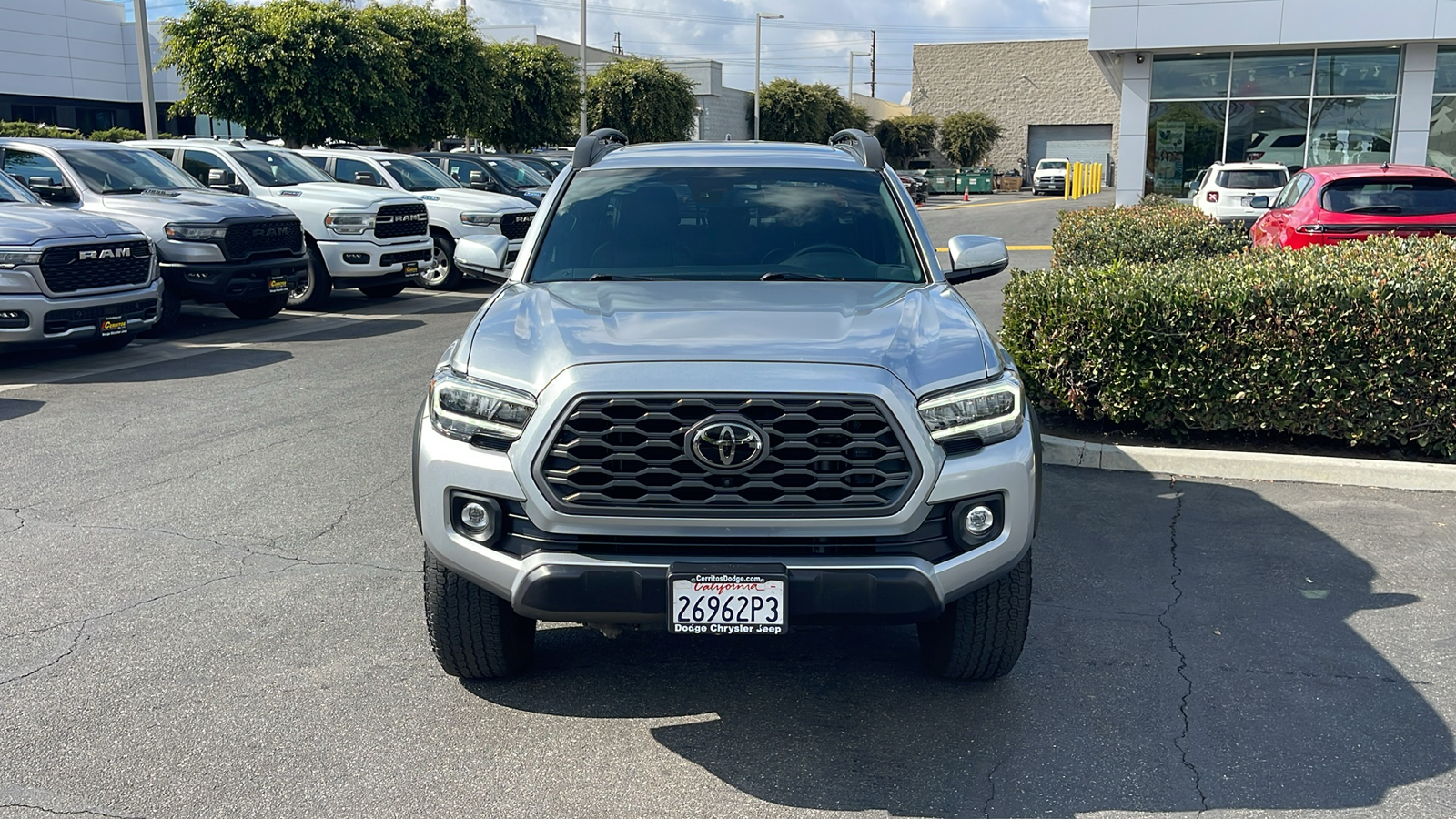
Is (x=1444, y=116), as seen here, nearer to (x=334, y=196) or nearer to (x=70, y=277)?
(x=334, y=196)

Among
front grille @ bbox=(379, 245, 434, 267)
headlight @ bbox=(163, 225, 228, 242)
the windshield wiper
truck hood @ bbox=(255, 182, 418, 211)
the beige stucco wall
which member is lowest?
front grille @ bbox=(379, 245, 434, 267)

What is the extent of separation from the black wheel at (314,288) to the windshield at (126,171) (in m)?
1.52

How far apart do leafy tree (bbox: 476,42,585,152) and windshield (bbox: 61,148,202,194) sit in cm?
1675

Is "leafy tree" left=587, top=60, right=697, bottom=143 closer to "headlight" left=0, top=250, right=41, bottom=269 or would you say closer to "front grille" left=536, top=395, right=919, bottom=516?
"headlight" left=0, top=250, right=41, bottom=269

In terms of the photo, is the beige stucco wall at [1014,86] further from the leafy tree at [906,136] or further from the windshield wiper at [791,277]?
the windshield wiper at [791,277]

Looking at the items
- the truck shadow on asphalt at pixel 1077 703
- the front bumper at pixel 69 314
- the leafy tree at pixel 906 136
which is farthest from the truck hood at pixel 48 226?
the leafy tree at pixel 906 136

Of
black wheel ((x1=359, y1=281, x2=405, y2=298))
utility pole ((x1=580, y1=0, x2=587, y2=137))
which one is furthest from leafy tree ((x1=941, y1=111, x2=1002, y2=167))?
black wheel ((x1=359, y1=281, x2=405, y2=298))

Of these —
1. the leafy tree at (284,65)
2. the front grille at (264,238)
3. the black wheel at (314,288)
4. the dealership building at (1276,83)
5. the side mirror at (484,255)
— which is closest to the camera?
the side mirror at (484,255)

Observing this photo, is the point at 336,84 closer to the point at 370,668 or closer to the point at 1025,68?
the point at 370,668

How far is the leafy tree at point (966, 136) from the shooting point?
69562mm

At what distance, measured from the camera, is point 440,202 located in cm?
1719

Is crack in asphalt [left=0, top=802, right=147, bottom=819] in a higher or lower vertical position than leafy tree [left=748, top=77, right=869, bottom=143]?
lower

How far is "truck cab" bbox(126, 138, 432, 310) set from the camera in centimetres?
1490

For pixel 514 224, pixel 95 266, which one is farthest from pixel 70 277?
pixel 514 224
